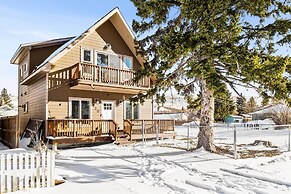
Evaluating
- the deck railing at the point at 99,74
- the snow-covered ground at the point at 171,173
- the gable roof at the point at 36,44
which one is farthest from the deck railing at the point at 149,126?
the gable roof at the point at 36,44

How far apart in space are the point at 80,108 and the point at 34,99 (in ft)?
12.0

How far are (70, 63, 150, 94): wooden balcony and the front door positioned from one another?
1.09 m

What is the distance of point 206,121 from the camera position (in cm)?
1283

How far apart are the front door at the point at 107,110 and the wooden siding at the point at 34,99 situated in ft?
12.9

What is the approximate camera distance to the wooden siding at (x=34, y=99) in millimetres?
16422

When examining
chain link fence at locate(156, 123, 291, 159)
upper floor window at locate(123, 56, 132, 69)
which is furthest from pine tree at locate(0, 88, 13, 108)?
chain link fence at locate(156, 123, 291, 159)

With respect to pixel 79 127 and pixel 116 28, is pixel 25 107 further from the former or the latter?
pixel 116 28

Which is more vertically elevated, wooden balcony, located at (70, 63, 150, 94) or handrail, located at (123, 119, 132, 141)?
wooden balcony, located at (70, 63, 150, 94)

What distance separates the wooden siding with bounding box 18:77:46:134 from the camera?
16.4 meters

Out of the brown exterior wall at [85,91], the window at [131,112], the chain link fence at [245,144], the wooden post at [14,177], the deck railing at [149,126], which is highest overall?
the brown exterior wall at [85,91]

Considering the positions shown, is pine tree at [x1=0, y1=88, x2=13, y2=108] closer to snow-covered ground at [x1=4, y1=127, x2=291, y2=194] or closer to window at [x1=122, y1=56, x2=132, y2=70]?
window at [x1=122, y1=56, x2=132, y2=70]

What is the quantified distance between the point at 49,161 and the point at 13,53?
56.5 feet

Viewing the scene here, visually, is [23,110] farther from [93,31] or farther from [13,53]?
[93,31]

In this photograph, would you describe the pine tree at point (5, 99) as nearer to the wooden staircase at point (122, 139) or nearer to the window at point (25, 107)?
the window at point (25, 107)
